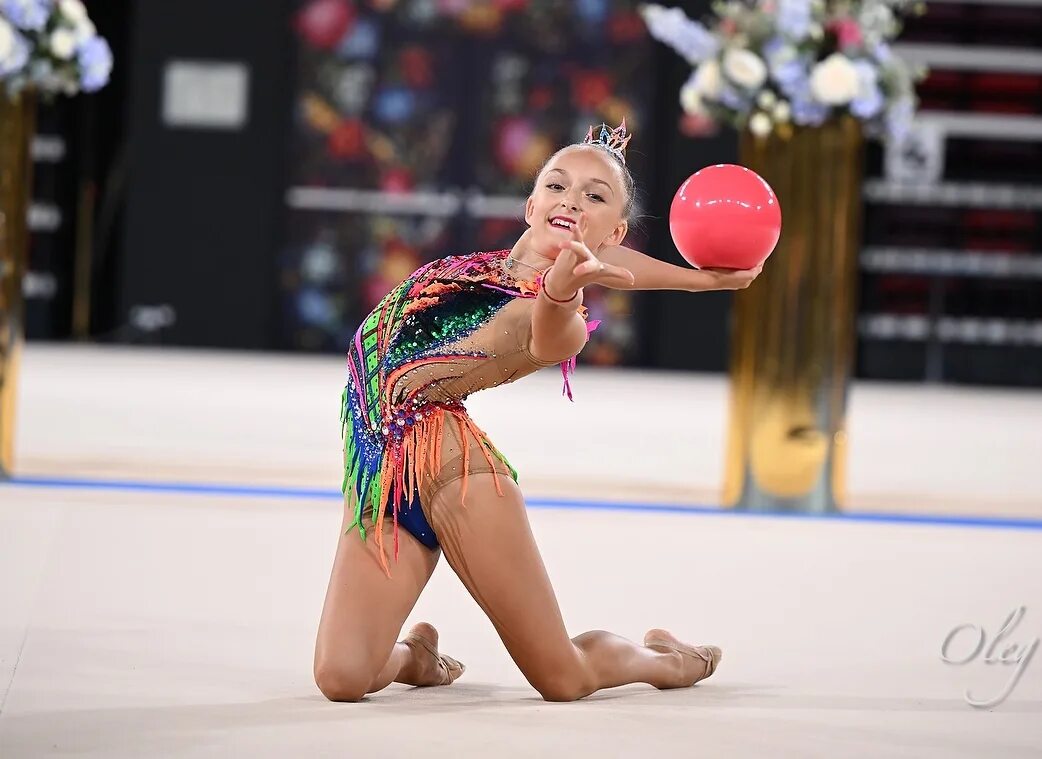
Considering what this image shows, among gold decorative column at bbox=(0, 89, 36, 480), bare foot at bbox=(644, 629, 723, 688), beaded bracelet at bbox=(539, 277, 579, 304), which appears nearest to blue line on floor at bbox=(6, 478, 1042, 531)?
gold decorative column at bbox=(0, 89, 36, 480)

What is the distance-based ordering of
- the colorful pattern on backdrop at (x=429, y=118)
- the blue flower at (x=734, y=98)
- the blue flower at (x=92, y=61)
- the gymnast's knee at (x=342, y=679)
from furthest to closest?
the colorful pattern on backdrop at (x=429, y=118) → the blue flower at (x=92, y=61) → the blue flower at (x=734, y=98) → the gymnast's knee at (x=342, y=679)

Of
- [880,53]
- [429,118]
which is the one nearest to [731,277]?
[880,53]

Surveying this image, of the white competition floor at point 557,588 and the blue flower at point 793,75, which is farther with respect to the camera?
the blue flower at point 793,75

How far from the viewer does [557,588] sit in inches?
139

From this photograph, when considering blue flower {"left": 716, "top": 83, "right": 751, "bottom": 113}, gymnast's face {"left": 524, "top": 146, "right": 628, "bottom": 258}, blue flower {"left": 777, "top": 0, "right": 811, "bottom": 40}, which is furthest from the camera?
blue flower {"left": 716, "top": 83, "right": 751, "bottom": 113}

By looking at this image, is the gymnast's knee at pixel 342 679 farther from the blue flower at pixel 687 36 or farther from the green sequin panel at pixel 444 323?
the blue flower at pixel 687 36

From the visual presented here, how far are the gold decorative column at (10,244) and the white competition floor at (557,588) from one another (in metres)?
0.20

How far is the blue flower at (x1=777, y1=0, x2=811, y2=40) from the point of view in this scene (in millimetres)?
4668

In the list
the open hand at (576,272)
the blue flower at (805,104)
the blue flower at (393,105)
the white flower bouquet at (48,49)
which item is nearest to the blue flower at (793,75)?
the blue flower at (805,104)

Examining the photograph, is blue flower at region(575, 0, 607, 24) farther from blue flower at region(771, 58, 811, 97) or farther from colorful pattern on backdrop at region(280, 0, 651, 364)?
blue flower at region(771, 58, 811, 97)

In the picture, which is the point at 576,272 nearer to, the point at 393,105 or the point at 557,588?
the point at 557,588

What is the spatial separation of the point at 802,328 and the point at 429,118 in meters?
6.66

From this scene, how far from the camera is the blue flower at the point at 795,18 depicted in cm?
467

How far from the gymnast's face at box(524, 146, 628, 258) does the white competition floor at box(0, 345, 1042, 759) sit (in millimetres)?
734
